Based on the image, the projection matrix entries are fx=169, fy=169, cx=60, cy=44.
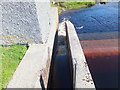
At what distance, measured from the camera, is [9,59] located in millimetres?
3881

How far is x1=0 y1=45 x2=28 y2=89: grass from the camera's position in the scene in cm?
335

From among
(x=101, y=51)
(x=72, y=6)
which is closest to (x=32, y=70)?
(x=101, y=51)

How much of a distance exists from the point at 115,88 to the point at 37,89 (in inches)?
113

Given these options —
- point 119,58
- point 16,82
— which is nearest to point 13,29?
point 16,82

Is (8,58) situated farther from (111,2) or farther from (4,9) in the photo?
(111,2)

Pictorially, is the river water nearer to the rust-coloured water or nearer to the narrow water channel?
the rust-coloured water

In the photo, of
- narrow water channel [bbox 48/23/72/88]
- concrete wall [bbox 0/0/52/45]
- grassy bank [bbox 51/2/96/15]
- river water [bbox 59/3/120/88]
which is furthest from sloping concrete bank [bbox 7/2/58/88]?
grassy bank [bbox 51/2/96/15]

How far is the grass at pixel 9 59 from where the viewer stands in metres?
3.35

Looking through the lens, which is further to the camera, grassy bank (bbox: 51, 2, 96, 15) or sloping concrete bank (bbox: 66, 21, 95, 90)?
grassy bank (bbox: 51, 2, 96, 15)

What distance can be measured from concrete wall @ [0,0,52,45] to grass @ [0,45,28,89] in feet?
0.74

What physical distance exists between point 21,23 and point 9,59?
99 cm

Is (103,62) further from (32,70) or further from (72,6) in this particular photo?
(72,6)

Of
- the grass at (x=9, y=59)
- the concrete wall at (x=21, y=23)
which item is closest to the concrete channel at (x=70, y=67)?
the concrete wall at (x=21, y=23)

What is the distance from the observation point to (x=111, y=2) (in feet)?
58.4
